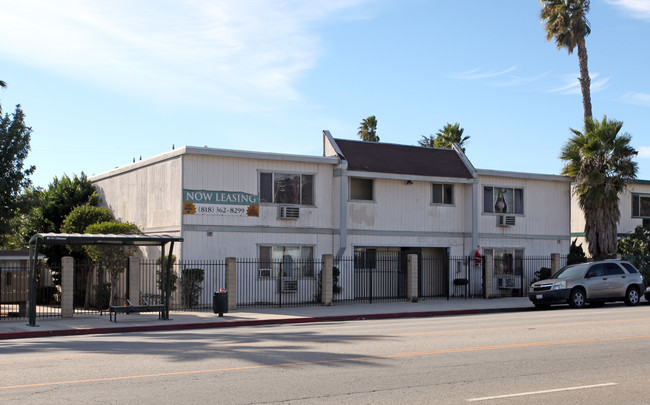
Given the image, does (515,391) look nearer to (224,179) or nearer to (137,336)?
(137,336)

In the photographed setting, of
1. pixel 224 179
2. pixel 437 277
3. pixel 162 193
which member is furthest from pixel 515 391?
pixel 437 277

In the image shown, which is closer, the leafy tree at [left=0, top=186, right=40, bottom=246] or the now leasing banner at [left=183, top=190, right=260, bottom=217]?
the now leasing banner at [left=183, top=190, right=260, bottom=217]

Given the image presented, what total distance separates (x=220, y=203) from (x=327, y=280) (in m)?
4.81

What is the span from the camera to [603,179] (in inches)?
1241

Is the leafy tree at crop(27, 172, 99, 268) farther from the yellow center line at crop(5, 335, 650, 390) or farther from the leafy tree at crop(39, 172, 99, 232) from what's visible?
the yellow center line at crop(5, 335, 650, 390)

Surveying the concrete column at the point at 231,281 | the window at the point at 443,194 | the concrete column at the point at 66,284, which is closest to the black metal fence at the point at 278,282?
the concrete column at the point at 231,281

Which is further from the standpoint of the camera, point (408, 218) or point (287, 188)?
point (408, 218)

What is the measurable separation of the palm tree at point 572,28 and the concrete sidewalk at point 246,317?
20.0 m

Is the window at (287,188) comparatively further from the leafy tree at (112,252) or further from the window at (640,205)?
the window at (640,205)

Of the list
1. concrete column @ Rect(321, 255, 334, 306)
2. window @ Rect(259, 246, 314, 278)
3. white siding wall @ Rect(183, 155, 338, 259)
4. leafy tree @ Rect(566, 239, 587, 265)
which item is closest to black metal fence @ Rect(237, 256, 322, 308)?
window @ Rect(259, 246, 314, 278)

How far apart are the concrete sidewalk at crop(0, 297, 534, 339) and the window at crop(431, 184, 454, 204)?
5.09 metres

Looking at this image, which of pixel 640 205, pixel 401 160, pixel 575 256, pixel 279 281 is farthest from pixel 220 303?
pixel 640 205

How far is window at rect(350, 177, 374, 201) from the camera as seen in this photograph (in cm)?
2894

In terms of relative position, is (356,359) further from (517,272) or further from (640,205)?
(640,205)
